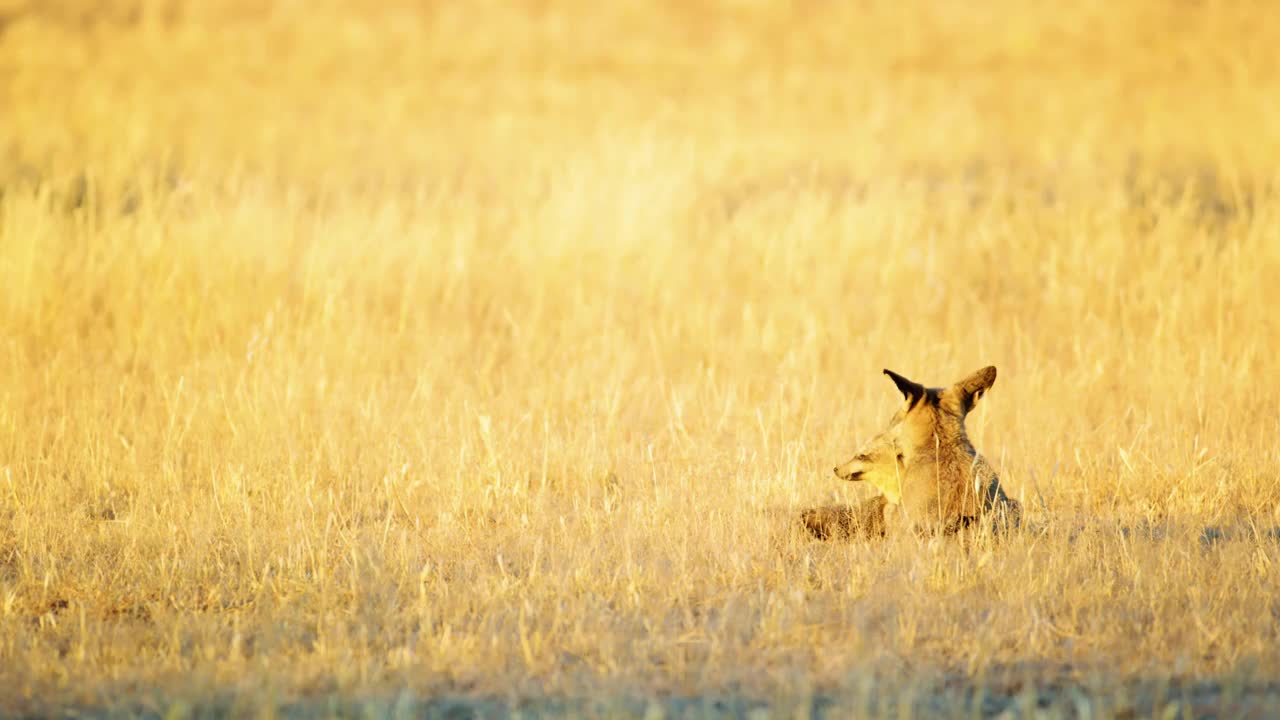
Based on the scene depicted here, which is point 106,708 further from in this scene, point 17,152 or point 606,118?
point 606,118

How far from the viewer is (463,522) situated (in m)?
6.06

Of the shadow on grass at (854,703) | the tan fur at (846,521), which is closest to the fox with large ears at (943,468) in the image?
the tan fur at (846,521)

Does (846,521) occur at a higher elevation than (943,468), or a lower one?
lower

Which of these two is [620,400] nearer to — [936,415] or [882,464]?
[882,464]

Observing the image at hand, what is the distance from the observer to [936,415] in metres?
5.62

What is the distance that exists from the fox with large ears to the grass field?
0.68ft

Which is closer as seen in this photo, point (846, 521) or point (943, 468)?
point (943, 468)

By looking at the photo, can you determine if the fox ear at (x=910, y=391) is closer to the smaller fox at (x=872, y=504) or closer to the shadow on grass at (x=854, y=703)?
the smaller fox at (x=872, y=504)

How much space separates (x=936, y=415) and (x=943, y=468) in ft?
0.86

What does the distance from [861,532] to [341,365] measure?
14.0ft

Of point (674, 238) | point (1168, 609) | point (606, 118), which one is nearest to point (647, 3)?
point (606, 118)

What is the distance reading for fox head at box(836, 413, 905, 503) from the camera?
18.7 ft

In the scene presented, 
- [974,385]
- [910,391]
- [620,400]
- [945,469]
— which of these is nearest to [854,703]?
[945,469]

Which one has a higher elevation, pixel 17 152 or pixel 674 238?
pixel 17 152
